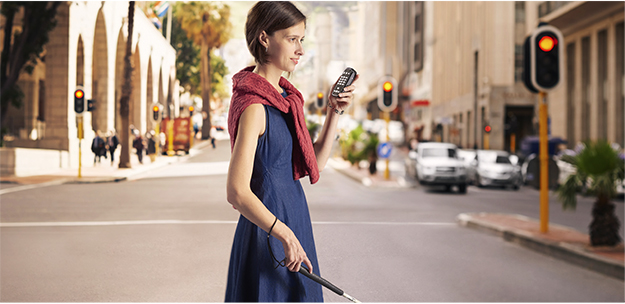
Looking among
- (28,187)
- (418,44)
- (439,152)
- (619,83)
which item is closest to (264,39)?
(28,187)

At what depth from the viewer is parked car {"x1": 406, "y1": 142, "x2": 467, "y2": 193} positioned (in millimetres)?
18219

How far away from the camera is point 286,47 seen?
2344mm

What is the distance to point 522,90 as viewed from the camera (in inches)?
1532

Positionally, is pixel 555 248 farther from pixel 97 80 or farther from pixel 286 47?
pixel 286 47

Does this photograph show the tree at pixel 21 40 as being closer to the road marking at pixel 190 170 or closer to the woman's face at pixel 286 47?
the road marking at pixel 190 170

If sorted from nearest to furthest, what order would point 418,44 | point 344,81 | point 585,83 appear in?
point 344,81
point 585,83
point 418,44

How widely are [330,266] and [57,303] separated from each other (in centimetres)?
170

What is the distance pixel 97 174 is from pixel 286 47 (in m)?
2.64

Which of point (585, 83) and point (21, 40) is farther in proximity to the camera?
point (585, 83)

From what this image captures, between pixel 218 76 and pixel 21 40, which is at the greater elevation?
pixel 21 40

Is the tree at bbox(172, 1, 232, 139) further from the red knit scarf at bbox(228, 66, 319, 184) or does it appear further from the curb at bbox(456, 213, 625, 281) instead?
the curb at bbox(456, 213, 625, 281)

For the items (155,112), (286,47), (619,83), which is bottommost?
(155,112)

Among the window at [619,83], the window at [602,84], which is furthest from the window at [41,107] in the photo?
the window at [602,84]

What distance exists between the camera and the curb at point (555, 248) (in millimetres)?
7184
